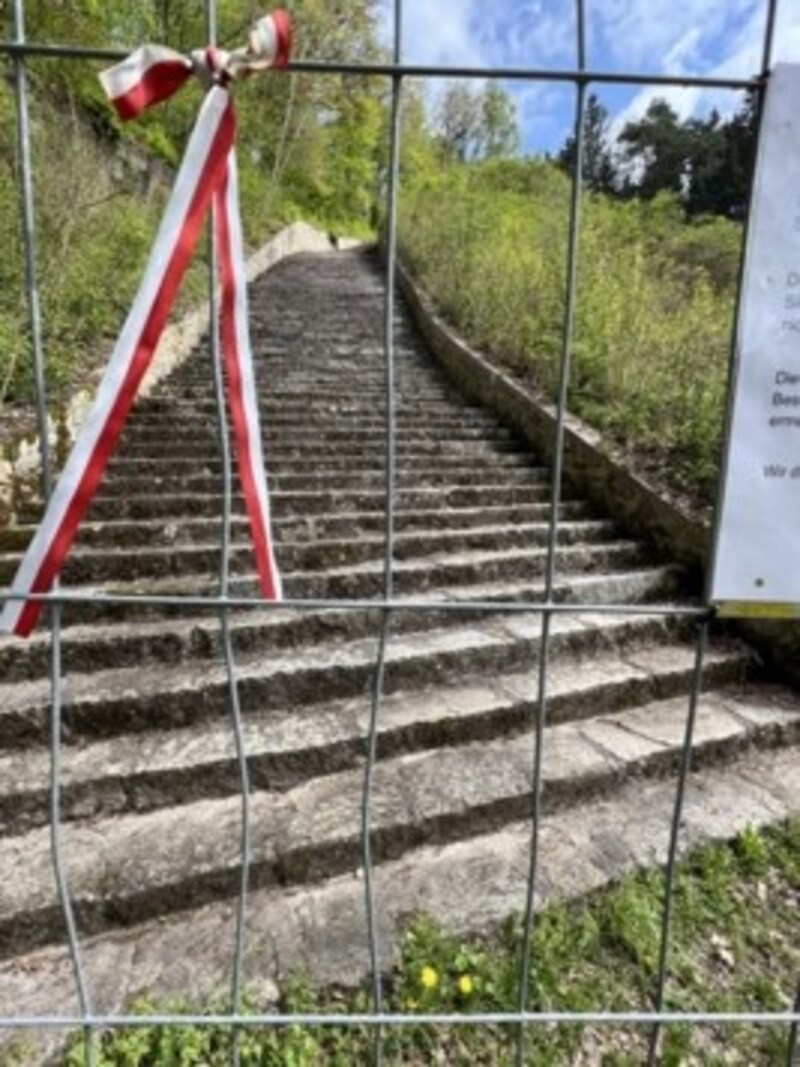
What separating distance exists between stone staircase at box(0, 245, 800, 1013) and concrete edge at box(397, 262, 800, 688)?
0.34ft

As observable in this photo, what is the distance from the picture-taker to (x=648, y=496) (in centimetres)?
385

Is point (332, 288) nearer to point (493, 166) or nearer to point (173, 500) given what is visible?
point (493, 166)

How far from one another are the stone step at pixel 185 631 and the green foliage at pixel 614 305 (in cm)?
132

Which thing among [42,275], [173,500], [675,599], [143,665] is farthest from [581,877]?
[42,275]

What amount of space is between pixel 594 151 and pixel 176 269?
285cm

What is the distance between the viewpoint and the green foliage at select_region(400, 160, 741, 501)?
4.33m

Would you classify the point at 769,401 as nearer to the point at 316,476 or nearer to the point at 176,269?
the point at 176,269

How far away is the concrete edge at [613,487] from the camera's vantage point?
3.19 metres

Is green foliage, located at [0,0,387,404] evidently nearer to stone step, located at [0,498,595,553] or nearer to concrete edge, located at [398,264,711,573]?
stone step, located at [0,498,595,553]

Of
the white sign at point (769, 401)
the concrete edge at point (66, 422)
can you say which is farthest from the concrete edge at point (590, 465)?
the concrete edge at point (66, 422)

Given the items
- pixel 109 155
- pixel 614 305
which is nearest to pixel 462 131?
pixel 109 155

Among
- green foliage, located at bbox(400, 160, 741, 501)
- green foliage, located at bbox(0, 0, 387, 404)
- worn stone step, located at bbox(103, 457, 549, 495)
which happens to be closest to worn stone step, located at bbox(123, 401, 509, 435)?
worn stone step, located at bbox(103, 457, 549, 495)

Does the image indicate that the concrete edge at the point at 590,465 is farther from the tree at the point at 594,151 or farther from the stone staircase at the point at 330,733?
the tree at the point at 594,151

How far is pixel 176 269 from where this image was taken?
2.66 feet
